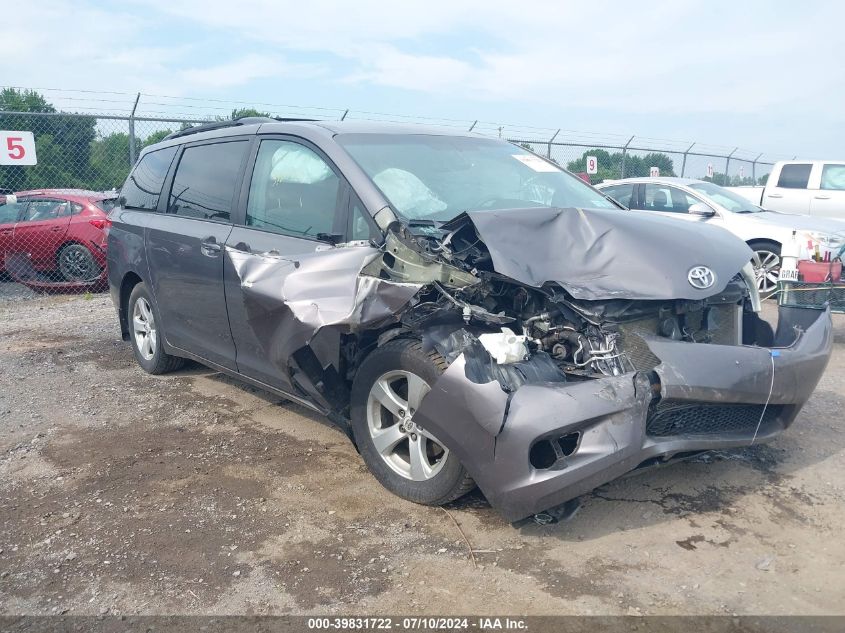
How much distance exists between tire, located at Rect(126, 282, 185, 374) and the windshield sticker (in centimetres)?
299

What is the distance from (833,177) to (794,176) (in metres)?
0.63

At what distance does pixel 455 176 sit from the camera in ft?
13.9

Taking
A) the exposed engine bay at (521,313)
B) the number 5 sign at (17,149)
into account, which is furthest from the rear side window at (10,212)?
the exposed engine bay at (521,313)

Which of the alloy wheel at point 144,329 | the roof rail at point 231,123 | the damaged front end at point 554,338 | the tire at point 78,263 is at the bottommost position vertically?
the tire at point 78,263

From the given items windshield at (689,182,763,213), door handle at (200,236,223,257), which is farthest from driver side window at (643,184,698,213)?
door handle at (200,236,223,257)

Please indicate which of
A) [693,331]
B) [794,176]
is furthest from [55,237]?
[794,176]

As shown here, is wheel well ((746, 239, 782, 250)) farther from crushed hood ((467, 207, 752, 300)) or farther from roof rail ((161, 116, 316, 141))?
roof rail ((161, 116, 316, 141))

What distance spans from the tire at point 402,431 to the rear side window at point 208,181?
1713 millimetres

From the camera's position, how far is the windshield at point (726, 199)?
385 inches

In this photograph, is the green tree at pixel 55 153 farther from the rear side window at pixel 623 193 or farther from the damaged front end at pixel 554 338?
the damaged front end at pixel 554 338

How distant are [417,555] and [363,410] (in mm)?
825

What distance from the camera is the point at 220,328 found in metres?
4.68

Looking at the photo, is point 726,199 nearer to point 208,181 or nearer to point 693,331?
point 693,331

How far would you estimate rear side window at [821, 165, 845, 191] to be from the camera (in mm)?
13164
